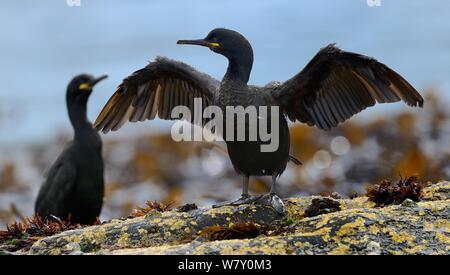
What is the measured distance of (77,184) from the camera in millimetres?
14797

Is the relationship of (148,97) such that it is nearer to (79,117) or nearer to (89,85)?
(79,117)

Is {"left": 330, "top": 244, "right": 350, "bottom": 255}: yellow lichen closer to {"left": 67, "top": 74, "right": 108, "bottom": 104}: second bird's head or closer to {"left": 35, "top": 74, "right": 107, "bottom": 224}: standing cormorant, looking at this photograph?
{"left": 35, "top": 74, "right": 107, "bottom": 224}: standing cormorant

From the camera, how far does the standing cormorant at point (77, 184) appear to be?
14.5 meters

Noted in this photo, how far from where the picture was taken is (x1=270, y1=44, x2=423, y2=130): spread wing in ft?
29.1

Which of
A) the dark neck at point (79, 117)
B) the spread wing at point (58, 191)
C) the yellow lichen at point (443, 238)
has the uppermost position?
the dark neck at point (79, 117)

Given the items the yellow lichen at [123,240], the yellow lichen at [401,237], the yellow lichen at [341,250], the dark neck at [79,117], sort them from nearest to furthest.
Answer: the yellow lichen at [341,250] < the yellow lichen at [401,237] < the yellow lichen at [123,240] < the dark neck at [79,117]

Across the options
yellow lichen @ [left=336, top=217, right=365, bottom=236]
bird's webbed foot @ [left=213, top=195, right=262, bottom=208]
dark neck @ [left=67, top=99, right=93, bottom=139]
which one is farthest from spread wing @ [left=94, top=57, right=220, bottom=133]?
dark neck @ [left=67, top=99, right=93, bottom=139]

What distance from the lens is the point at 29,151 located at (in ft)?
70.1

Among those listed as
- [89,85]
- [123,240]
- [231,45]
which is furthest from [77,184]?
[123,240]

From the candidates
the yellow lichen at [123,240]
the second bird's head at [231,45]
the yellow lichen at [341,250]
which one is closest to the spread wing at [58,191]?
the second bird's head at [231,45]

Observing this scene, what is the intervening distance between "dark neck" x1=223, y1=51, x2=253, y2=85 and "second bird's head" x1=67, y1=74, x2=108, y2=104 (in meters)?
6.84

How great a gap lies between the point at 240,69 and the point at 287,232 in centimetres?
267

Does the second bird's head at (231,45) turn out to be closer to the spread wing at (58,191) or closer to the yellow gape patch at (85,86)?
the spread wing at (58,191)

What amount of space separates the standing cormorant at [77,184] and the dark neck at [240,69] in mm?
5795
